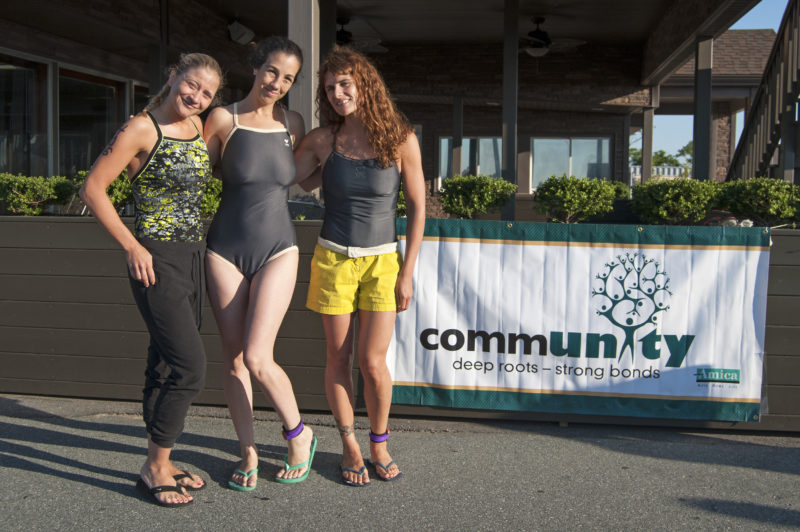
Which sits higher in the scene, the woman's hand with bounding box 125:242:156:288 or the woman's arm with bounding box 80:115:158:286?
the woman's arm with bounding box 80:115:158:286

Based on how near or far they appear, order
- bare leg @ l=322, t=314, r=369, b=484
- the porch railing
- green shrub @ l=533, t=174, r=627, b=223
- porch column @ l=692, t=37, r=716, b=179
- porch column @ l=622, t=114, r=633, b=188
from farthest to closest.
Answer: porch column @ l=622, t=114, r=633, b=188, porch column @ l=692, t=37, r=716, b=179, the porch railing, green shrub @ l=533, t=174, r=627, b=223, bare leg @ l=322, t=314, r=369, b=484

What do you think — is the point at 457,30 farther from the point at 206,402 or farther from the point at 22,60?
the point at 206,402

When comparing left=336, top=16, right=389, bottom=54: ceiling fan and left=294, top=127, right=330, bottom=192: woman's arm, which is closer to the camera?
left=294, top=127, right=330, bottom=192: woman's arm

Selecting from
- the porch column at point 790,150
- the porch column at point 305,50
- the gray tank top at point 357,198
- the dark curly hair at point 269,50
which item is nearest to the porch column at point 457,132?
the porch column at point 790,150

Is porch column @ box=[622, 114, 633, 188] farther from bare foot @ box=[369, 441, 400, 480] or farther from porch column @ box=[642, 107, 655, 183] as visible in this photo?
bare foot @ box=[369, 441, 400, 480]

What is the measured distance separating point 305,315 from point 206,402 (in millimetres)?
842

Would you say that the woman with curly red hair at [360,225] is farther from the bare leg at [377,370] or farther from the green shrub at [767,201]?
the green shrub at [767,201]

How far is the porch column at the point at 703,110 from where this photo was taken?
10.6 metres

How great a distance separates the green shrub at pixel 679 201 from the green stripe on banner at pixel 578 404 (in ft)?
4.77

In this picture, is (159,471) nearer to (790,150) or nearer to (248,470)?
(248,470)

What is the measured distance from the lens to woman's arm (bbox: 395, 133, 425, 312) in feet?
11.6

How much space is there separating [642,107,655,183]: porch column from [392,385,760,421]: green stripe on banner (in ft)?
38.2

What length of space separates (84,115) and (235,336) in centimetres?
910

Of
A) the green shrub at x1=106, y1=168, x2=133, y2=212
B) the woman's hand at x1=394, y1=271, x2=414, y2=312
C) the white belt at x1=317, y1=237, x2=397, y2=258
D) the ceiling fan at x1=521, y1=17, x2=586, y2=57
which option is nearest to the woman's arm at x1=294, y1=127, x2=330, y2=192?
the white belt at x1=317, y1=237, x2=397, y2=258
